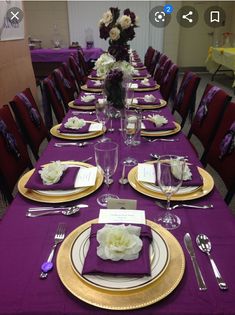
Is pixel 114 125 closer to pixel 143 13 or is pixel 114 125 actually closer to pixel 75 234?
pixel 75 234

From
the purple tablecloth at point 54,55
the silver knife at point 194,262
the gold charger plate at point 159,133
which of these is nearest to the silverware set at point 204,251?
the silver knife at point 194,262

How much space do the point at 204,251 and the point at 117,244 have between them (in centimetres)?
25

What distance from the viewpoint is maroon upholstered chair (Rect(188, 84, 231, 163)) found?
5.41ft

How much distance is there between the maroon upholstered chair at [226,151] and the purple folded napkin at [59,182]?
0.73 metres

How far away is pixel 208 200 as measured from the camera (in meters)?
0.98

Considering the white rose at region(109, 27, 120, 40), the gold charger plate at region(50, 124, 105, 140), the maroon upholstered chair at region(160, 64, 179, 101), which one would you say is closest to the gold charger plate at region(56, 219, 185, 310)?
the gold charger plate at region(50, 124, 105, 140)

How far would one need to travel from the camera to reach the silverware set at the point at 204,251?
658 mm

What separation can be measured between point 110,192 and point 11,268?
42 centimetres

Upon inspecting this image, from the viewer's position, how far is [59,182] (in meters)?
1.04

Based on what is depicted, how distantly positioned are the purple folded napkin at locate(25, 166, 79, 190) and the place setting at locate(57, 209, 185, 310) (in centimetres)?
25

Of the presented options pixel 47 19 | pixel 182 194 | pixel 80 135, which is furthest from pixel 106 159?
pixel 47 19

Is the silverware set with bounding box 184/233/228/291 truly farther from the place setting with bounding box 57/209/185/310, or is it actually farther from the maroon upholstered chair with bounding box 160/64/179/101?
the maroon upholstered chair with bounding box 160/64/179/101

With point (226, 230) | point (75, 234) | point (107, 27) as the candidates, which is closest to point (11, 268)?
point (75, 234)

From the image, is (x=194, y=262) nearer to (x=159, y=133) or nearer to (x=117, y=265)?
(x=117, y=265)
